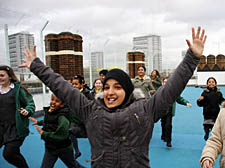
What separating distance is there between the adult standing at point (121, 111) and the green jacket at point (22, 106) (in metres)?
1.70

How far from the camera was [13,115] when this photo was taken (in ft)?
10.4

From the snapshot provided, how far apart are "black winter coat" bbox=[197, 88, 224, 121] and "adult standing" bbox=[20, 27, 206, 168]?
3.52 meters

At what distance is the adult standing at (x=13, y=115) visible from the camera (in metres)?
A: 3.05

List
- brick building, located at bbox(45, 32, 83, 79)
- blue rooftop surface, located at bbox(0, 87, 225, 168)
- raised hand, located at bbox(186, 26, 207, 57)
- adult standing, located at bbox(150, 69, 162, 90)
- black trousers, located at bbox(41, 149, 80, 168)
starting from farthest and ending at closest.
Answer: brick building, located at bbox(45, 32, 83, 79), adult standing, located at bbox(150, 69, 162, 90), blue rooftop surface, located at bbox(0, 87, 225, 168), black trousers, located at bbox(41, 149, 80, 168), raised hand, located at bbox(186, 26, 207, 57)

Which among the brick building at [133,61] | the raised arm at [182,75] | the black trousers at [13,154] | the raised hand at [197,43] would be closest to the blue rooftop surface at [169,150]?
the black trousers at [13,154]

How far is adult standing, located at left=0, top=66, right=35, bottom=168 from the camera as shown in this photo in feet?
10.00

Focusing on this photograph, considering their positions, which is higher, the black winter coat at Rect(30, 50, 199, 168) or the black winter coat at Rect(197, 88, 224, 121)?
the black winter coat at Rect(30, 50, 199, 168)

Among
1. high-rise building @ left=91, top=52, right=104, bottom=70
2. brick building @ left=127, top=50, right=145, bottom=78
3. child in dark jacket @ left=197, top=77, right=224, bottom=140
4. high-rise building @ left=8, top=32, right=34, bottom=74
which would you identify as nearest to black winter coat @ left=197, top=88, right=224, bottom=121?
child in dark jacket @ left=197, top=77, right=224, bottom=140

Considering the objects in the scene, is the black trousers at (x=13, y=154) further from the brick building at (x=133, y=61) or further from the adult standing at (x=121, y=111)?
the brick building at (x=133, y=61)

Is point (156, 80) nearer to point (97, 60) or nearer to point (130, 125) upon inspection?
point (97, 60)

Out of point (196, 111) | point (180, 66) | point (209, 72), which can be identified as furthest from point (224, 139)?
point (209, 72)

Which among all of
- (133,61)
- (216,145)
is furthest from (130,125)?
(133,61)

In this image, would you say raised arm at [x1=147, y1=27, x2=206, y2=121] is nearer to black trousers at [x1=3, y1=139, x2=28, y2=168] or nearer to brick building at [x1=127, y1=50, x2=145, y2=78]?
black trousers at [x1=3, y1=139, x2=28, y2=168]

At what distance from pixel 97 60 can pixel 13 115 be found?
754cm
